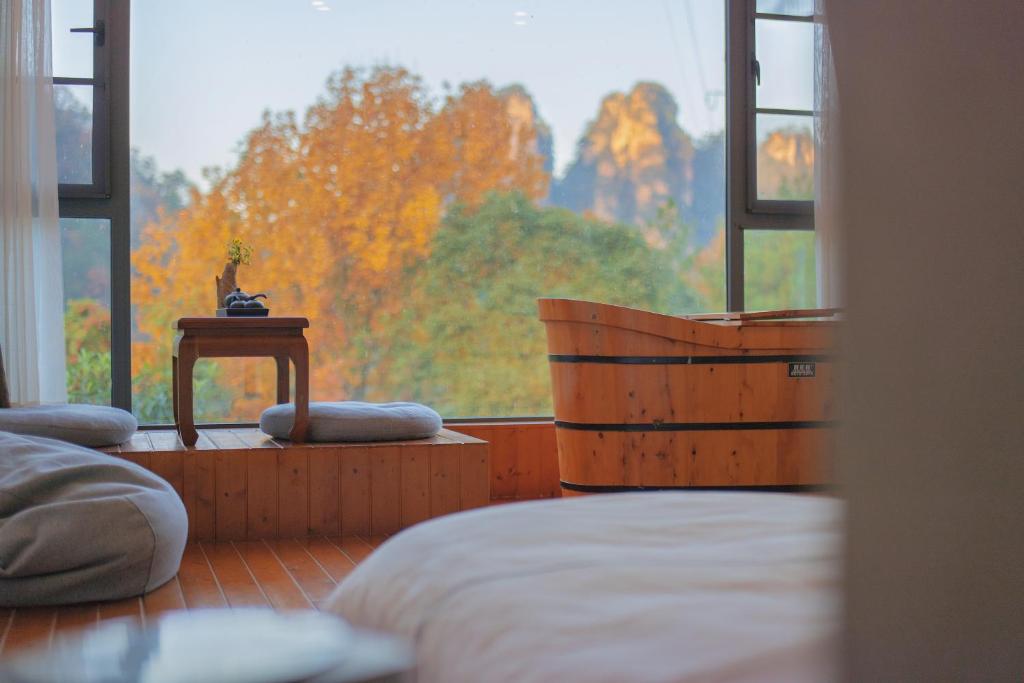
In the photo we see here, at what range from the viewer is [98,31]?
15.1 feet

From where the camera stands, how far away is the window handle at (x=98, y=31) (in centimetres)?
461

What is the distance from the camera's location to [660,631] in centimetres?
79

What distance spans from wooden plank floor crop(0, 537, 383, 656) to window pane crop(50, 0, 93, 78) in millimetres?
2222

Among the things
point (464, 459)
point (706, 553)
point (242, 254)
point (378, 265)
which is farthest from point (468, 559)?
point (378, 265)

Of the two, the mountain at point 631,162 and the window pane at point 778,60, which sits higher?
the window pane at point 778,60

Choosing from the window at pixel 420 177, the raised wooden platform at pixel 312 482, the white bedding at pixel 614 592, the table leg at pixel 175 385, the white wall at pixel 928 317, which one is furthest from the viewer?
the window at pixel 420 177

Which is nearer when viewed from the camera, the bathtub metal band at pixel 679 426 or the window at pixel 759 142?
the bathtub metal band at pixel 679 426

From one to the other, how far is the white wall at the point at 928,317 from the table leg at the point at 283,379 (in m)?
4.37

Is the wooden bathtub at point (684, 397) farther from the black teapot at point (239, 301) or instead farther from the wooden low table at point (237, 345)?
the black teapot at point (239, 301)

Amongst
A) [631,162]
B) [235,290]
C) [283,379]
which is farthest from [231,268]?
[631,162]

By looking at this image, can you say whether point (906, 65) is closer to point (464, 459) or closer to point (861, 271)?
point (861, 271)

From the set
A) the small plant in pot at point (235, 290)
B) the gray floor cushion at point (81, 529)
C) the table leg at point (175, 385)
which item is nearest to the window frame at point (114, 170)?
the table leg at point (175, 385)

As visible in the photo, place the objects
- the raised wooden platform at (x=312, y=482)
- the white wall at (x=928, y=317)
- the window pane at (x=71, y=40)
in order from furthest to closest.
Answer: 1. the window pane at (x=71, y=40)
2. the raised wooden platform at (x=312, y=482)
3. the white wall at (x=928, y=317)

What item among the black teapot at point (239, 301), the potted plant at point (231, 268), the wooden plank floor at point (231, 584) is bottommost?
the wooden plank floor at point (231, 584)
